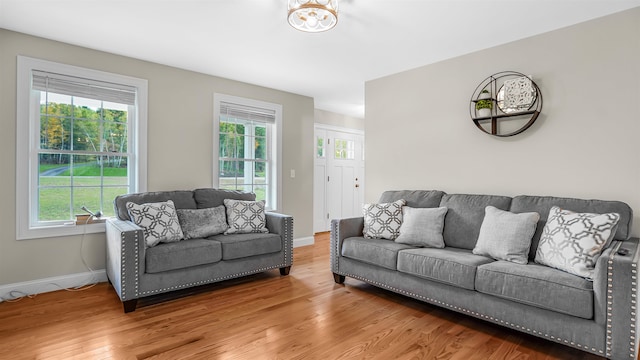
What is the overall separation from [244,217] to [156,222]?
0.90 m

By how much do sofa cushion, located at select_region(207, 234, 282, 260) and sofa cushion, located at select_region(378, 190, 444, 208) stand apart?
1.32 metres

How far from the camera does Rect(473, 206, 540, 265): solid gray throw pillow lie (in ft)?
8.18

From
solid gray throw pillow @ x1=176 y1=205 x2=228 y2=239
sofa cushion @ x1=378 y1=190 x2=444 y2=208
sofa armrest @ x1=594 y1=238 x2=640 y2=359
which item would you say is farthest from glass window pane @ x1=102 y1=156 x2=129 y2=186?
sofa armrest @ x1=594 y1=238 x2=640 y2=359

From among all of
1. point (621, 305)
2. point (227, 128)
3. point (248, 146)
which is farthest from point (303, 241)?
point (621, 305)

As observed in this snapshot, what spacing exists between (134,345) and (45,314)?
108 cm

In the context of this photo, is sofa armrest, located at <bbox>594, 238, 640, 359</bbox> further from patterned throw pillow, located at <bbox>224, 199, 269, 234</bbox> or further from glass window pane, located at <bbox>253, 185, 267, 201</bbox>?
glass window pane, located at <bbox>253, 185, 267, 201</bbox>

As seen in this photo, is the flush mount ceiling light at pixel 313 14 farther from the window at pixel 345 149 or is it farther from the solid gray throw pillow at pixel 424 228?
the window at pixel 345 149

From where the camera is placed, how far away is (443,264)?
2.56m

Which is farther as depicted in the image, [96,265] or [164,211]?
[96,265]

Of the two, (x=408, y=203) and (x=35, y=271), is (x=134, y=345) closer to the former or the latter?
(x=35, y=271)

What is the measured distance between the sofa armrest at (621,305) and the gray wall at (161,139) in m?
3.78

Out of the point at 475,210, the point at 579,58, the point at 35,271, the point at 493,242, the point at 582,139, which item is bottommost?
the point at 35,271

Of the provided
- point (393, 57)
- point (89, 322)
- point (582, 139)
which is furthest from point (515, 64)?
point (89, 322)

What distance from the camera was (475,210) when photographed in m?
3.05
